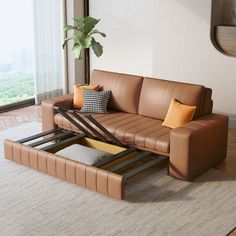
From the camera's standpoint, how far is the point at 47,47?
8.20 meters

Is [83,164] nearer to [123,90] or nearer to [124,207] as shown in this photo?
[124,207]

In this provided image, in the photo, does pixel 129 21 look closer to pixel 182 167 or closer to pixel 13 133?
pixel 13 133

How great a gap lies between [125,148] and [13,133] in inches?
71.5

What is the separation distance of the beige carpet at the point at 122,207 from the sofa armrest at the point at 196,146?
0.35 feet

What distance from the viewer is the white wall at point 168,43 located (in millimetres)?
6910

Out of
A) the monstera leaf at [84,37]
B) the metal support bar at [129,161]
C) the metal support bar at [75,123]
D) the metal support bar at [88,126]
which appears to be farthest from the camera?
the monstera leaf at [84,37]

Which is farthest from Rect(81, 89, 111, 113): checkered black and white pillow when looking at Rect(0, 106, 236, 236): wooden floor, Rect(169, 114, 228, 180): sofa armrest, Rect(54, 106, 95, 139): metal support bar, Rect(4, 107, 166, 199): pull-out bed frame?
Rect(0, 106, 236, 236): wooden floor

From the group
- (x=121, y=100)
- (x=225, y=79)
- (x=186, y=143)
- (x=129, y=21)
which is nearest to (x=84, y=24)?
(x=129, y=21)

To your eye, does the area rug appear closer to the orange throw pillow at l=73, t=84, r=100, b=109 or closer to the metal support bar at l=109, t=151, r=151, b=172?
the metal support bar at l=109, t=151, r=151, b=172

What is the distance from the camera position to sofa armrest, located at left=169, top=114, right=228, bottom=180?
5.09m

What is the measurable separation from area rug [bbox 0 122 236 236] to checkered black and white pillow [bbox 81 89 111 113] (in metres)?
1.11

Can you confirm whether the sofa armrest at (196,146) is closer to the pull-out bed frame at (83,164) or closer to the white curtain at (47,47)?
the pull-out bed frame at (83,164)

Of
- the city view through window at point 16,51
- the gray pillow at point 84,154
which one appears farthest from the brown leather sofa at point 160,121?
the city view through window at point 16,51

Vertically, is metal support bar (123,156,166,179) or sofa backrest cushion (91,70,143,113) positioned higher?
sofa backrest cushion (91,70,143,113)
